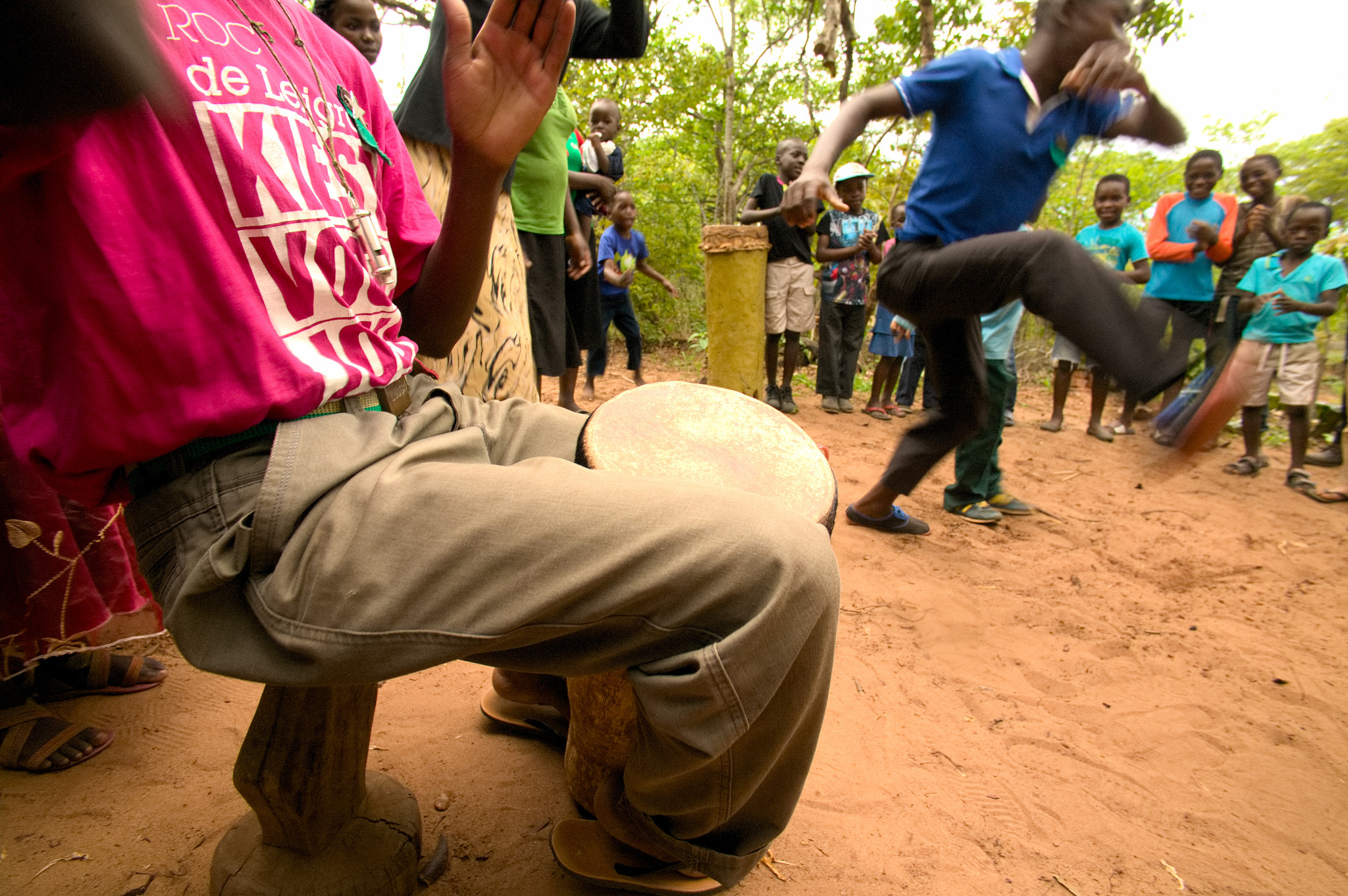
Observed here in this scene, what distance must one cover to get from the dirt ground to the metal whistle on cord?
1252mm

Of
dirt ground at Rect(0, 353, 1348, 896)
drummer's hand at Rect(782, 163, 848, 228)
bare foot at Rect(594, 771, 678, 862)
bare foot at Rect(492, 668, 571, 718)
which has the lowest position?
dirt ground at Rect(0, 353, 1348, 896)

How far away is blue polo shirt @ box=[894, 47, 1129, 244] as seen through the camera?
235cm

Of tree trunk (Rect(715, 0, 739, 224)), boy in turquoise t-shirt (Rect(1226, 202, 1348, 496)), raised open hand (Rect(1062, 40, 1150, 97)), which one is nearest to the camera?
raised open hand (Rect(1062, 40, 1150, 97))

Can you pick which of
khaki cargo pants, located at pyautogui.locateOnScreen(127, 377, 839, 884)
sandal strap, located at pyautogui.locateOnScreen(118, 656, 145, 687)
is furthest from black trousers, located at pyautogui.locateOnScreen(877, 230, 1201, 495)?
sandal strap, located at pyautogui.locateOnScreen(118, 656, 145, 687)

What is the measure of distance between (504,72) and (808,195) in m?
1.19

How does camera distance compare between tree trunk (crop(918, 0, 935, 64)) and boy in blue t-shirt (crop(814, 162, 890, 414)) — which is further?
boy in blue t-shirt (crop(814, 162, 890, 414))

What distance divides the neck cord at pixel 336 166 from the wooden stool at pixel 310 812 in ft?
2.43

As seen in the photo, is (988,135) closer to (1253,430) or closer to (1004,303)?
(1004,303)

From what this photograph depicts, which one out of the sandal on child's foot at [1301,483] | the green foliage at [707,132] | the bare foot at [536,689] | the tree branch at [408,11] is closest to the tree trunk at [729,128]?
the green foliage at [707,132]

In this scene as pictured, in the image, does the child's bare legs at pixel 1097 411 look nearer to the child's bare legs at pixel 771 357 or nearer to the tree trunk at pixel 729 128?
the child's bare legs at pixel 771 357

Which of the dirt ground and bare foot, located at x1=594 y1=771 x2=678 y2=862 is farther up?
bare foot, located at x1=594 y1=771 x2=678 y2=862

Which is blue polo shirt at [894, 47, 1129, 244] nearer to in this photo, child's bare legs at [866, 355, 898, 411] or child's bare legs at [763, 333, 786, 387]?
child's bare legs at [763, 333, 786, 387]

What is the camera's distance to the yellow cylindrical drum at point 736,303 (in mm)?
4980

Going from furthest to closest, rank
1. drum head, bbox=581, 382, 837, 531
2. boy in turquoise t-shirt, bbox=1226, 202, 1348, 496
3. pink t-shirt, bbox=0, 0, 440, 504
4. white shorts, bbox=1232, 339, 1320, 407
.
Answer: white shorts, bbox=1232, 339, 1320, 407 < boy in turquoise t-shirt, bbox=1226, 202, 1348, 496 < drum head, bbox=581, 382, 837, 531 < pink t-shirt, bbox=0, 0, 440, 504
